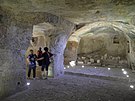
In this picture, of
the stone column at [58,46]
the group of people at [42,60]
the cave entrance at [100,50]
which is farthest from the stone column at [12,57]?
the cave entrance at [100,50]

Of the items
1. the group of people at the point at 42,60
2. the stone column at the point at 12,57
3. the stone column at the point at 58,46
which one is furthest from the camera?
the stone column at the point at 58,46

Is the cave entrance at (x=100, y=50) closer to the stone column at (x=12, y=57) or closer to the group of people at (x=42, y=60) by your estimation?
the group of people at (x=42, y=60)

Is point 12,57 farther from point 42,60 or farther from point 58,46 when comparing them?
point 58,46

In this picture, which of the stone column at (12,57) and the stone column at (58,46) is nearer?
the stone column at (12,57)

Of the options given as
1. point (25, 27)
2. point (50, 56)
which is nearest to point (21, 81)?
point (25, 27)

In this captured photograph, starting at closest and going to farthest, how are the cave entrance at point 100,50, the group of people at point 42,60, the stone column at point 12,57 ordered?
1. the stone column at point 12,57
2. the group of people at point 42,60
3. the cave entrance at point 100,50

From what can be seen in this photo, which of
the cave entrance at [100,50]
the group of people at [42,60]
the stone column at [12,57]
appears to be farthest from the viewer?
the cave entrance at [100,50]

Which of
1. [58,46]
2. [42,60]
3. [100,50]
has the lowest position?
[42,60]

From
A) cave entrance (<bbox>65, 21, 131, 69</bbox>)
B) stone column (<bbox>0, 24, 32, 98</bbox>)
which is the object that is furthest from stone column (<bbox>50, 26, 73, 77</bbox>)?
cave entrance (<bbox>65, 21, 131, 69</bbox>)

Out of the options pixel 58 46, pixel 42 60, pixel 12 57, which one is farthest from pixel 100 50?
pixel 12 57

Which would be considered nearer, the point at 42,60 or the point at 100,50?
the point at 42,60

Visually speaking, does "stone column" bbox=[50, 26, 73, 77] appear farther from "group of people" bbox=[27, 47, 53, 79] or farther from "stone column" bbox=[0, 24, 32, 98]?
"stone column" bbox=[0, 24, 32, 98]

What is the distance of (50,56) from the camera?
890 cm

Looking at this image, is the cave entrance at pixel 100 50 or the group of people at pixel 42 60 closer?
the group of people at pixel 42 60
